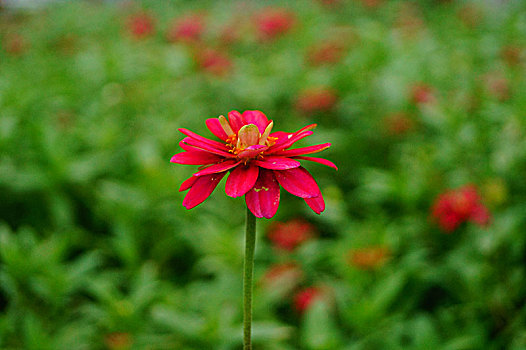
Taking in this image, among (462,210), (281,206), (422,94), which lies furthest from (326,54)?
(462,210)

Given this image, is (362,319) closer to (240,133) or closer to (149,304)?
(149,304)

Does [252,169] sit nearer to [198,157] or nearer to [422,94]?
[198,157]

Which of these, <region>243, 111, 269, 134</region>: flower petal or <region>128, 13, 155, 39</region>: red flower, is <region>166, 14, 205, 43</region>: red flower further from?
<region>243, 111, 269, 134</region>: flower petal

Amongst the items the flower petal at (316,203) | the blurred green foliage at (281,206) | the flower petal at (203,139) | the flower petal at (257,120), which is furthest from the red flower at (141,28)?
the flower petal at (316,203)

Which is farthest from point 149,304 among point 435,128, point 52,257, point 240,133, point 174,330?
point 435,128

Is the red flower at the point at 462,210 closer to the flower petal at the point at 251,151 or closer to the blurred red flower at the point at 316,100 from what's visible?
the blurred red flower at the point at 316,100
